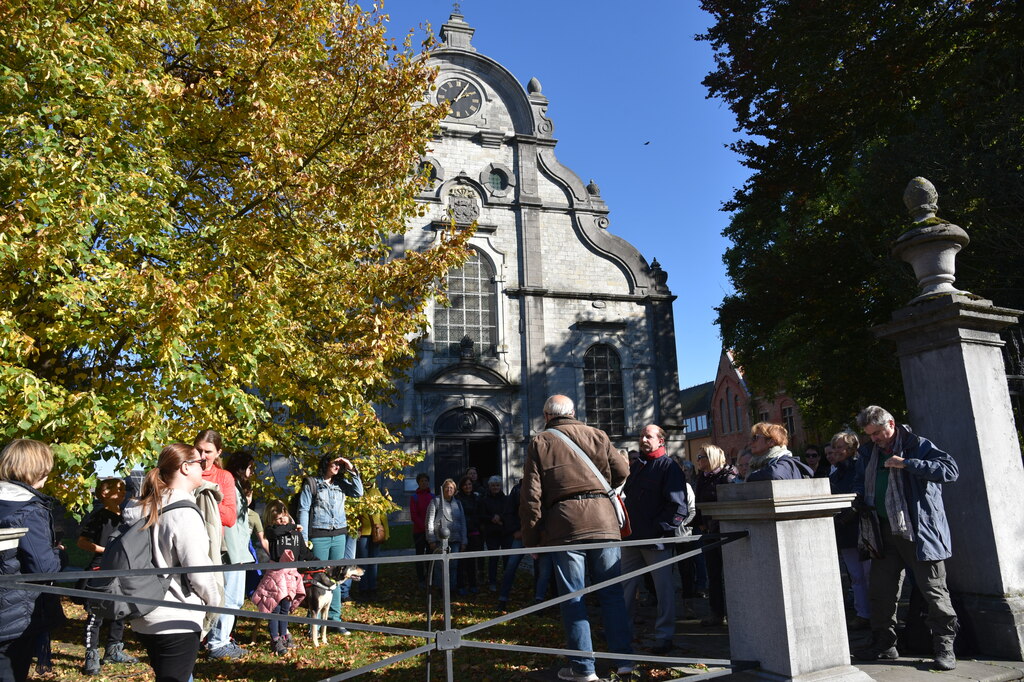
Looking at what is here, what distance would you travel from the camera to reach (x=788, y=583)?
3916 mm

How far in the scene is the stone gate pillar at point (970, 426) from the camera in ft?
16.4

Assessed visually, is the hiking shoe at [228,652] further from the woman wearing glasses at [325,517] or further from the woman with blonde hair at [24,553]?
the woman with blonde hair at [24,553]

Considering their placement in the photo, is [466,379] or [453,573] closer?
[453,573]

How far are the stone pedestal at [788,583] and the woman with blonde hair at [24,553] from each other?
154 inches

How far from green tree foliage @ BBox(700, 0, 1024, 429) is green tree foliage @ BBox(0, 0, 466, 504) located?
25.7 feet

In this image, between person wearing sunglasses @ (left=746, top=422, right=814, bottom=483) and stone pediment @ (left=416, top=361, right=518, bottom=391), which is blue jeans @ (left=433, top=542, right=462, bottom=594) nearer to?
person wearing sunglasses @ (left=746, top=422, right=814, bottom=483)

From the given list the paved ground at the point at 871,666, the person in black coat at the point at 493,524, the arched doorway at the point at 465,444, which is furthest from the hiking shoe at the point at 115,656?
the arched doorway at the point at 465,444

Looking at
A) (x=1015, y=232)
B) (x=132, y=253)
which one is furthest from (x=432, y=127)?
(x=1015, y=232)

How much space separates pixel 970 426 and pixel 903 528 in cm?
107

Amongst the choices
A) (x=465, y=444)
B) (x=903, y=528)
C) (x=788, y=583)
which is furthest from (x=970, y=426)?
(x=465, y=444)

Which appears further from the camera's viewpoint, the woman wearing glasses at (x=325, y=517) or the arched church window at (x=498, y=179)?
the arched church window at (x=498, y=179)

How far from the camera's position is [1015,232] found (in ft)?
34.4

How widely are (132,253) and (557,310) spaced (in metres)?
16.0

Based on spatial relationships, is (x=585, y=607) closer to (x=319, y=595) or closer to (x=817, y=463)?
(x=319, y=595)
